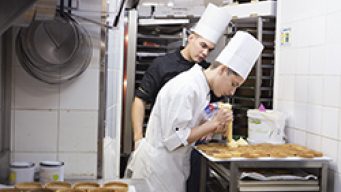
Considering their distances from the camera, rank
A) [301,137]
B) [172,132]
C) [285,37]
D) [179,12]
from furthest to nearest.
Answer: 1. [179,12]
2. [285,37]
3. [301,137]
4. [172,132]

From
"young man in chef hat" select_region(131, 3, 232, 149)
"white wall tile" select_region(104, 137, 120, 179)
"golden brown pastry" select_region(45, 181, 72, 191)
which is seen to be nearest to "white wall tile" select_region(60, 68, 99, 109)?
"white wall tile" select_region(104, 137, 120, 179)

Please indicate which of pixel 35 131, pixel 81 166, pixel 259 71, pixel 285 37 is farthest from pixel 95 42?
pixel 259 71

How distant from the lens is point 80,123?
5.78 feet

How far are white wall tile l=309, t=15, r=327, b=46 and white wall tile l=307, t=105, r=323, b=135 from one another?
0.45m

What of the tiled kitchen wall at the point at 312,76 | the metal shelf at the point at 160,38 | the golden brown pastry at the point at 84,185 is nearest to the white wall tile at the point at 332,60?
the tiled kitchen wall at the point at 312,76

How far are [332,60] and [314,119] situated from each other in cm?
43

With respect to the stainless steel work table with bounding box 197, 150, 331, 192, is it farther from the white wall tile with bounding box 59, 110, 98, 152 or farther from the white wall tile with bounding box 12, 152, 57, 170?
the white wall tile with bounding box 12, 152, 57, 170

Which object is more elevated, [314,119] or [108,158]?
[314,119]

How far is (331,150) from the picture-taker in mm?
2277

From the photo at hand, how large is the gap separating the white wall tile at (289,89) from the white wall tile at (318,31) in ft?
1.22

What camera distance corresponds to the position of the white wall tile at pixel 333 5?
7.38 ft

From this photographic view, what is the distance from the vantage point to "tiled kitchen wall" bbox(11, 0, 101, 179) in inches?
67.1

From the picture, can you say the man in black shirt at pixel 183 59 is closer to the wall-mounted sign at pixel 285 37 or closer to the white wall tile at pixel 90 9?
the wall-mounted sign at pixel 285 37

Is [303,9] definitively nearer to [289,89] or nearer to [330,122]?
[289,89]
